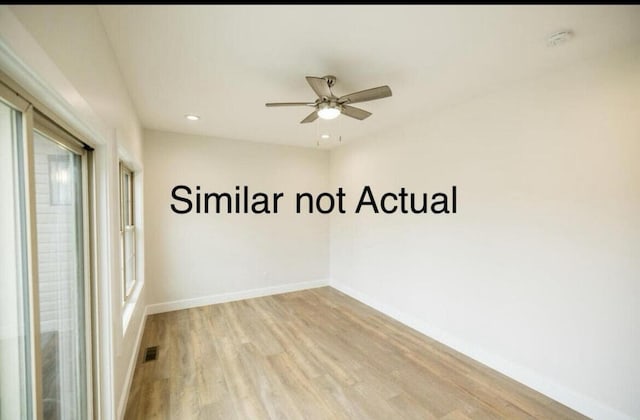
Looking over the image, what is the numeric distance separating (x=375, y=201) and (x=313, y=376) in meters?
2.42

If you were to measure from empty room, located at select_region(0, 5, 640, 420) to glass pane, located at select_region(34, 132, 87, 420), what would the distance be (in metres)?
0.01

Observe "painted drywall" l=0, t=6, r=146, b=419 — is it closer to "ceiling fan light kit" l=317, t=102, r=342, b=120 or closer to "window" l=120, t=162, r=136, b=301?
"window" l=120, t=162, r=136, b=301

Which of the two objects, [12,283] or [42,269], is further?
[42,269]

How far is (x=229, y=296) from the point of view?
4.30 metres

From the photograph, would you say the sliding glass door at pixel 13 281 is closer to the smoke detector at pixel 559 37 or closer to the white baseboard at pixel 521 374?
the smoke detector at pixel 559 37

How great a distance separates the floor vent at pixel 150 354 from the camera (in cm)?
269

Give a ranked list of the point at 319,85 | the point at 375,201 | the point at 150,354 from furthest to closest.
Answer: the point at 375,201
the point at 150,354
the point at 319,85

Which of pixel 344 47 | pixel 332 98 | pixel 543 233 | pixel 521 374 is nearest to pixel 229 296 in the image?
pixel 332 98

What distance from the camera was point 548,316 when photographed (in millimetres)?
2209

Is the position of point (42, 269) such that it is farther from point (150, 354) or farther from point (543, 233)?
point (543, 233)

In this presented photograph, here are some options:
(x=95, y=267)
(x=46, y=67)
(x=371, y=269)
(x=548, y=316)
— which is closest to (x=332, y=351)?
(x=371, y=269)

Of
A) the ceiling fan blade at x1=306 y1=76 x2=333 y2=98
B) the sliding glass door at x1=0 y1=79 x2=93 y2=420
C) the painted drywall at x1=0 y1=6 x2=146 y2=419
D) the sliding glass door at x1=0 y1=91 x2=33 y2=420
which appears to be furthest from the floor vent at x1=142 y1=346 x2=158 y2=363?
the ceiling fan blade at x1=306 y1=76 x2=333 y2=98

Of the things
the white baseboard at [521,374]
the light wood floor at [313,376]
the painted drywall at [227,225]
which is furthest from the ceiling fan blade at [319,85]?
the white baseboard at [521,374]

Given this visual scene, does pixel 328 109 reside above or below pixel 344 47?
below
